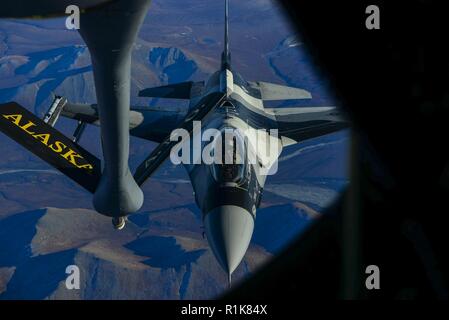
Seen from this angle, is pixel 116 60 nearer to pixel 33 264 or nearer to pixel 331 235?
pixel 331 235

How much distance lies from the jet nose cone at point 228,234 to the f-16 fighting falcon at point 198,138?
3cm

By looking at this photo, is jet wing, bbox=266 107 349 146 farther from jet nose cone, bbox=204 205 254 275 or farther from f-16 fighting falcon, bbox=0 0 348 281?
jet nose cone, bbox=204 205 254 275

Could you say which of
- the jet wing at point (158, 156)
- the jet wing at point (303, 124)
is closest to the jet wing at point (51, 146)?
the jet wing at point (158, 156)

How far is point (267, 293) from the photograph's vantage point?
146 inches

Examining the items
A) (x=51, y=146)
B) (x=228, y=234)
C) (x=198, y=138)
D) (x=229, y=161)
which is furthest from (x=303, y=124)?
(x=51, y=146)

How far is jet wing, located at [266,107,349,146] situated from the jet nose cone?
9.58 metres

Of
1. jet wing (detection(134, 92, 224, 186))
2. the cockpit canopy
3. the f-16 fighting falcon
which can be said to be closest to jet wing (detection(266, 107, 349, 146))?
the f-16 fighting falcon

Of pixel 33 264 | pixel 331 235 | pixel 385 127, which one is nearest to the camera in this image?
pixel 385 127

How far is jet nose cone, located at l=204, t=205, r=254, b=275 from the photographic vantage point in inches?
574

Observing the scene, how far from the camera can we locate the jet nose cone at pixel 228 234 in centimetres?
1457

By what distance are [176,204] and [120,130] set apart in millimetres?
112594

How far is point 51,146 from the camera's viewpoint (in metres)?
14.4

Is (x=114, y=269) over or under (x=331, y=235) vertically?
under
